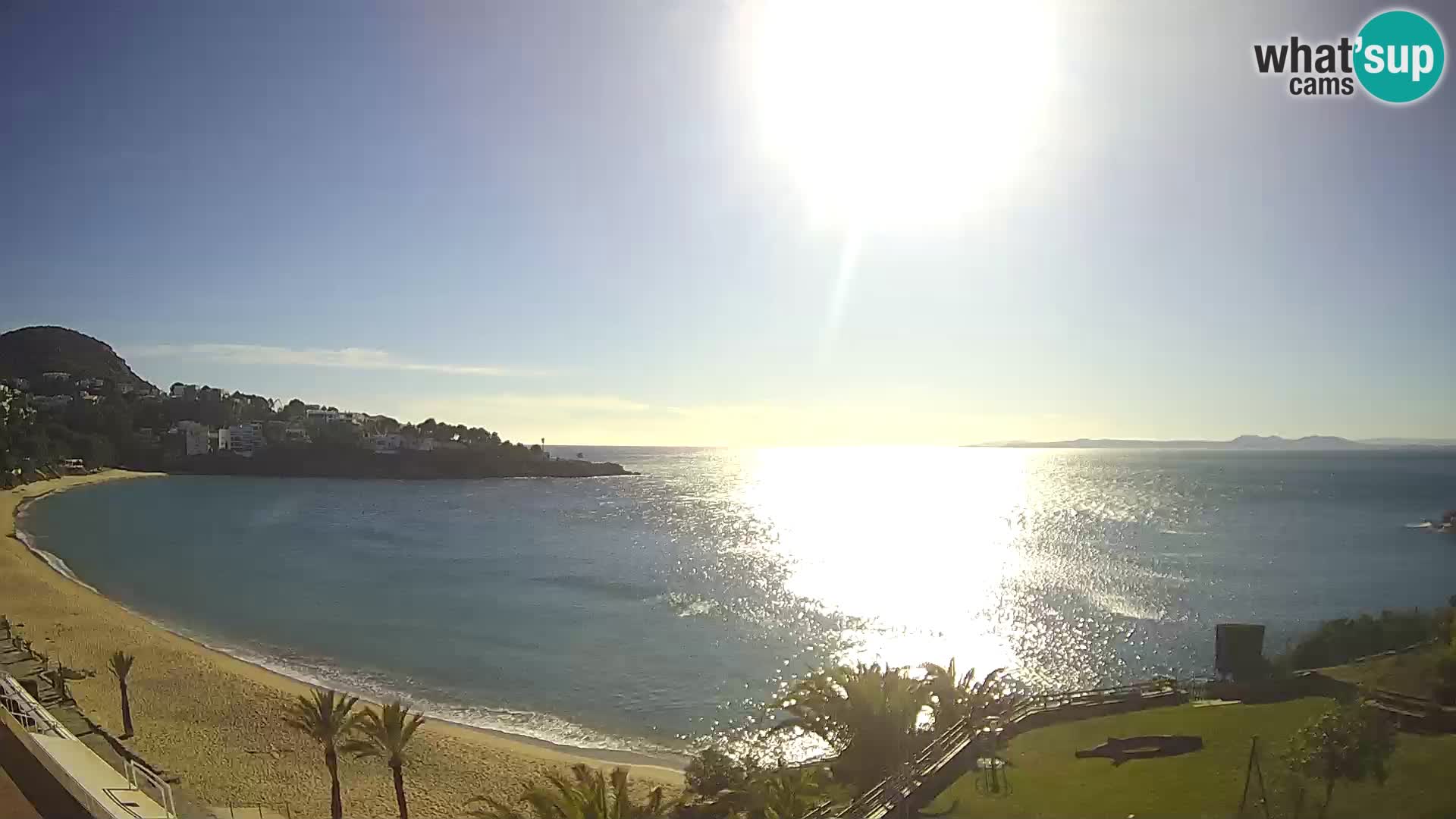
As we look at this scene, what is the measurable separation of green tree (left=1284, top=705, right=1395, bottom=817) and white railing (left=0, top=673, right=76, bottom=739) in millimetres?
19560

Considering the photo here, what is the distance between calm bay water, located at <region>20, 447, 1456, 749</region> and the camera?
3941 centimetres

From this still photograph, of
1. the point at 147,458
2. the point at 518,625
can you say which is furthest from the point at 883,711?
the point at 147,458

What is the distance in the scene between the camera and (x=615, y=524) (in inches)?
3807

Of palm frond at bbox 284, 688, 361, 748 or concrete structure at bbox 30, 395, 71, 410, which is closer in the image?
palm frond at bbox 284, 688, 361, 748

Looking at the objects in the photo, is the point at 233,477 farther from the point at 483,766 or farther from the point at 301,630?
the point at 483,766

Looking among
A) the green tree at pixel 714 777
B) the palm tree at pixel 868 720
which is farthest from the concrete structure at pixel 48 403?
the palm tree at pixel 868 720

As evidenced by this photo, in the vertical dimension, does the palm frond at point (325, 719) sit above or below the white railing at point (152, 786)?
below

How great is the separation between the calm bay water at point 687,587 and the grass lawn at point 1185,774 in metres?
17.0

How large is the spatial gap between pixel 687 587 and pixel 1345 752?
5111cm

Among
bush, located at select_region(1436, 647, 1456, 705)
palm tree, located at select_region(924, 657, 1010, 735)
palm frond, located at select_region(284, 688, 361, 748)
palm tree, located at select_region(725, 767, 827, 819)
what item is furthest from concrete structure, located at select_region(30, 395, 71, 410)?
bush, located at select_region(1436, 647, 1456, 705)

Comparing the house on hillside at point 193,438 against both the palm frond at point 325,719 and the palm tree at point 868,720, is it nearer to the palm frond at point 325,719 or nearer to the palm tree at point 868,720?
the palm frond at point 325,719

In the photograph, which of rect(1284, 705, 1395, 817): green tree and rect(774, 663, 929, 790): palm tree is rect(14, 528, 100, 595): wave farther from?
rect(1284, 705, 1395, 817): green tree

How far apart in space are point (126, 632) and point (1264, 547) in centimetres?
9170

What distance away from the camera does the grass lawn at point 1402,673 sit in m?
16.3
